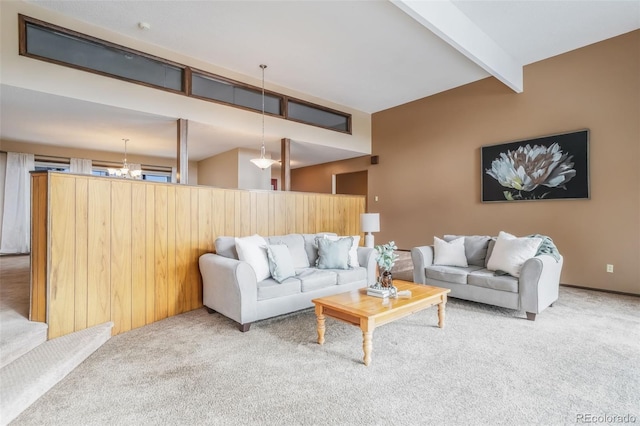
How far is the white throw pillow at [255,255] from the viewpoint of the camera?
3.19 metres

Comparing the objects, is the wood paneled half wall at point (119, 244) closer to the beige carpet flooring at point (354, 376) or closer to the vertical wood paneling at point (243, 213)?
the vertical wood paneling at point (243, 213)

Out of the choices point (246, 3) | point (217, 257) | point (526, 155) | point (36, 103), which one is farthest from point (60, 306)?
point (526, 155)

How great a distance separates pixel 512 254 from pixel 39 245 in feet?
14.8

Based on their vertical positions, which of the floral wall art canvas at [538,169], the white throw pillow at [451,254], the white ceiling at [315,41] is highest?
the white ceiling at [315,41]

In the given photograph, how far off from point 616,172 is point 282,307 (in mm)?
4637

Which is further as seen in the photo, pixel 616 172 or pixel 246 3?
pixel 616 172

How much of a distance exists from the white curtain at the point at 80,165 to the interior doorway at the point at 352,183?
5.90 metres

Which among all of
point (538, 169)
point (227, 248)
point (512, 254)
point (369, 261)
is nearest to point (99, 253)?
point (227, 248)

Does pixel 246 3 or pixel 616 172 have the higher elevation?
pixel 246 3

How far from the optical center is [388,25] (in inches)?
152

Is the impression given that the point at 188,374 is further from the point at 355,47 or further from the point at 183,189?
the point at 355,47

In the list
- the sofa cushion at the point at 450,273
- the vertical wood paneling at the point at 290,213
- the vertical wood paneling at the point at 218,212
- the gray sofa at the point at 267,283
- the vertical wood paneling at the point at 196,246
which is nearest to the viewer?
the gray sofa at the point at 267,283

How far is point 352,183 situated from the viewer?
9.08m

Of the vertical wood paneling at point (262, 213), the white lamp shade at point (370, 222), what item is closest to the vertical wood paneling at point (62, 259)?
the vertical wood paneling at point (262, 213)
